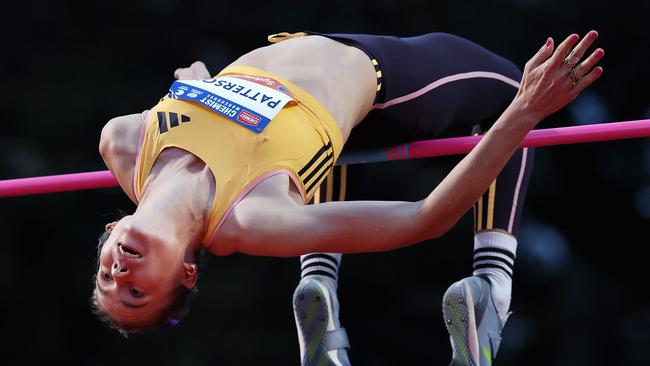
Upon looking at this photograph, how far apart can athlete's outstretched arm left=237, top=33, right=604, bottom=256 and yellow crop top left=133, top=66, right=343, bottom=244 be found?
94 mm

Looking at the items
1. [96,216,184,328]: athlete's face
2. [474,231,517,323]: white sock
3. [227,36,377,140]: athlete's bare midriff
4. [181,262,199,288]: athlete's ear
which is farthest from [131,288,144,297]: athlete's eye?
[474,231,517,323]: white sock

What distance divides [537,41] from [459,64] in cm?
374

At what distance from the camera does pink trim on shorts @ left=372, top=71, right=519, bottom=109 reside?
13.4ft

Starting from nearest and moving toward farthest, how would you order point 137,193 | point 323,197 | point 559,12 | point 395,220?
point 395,220
point 137,193
point 323,197
point 559,12

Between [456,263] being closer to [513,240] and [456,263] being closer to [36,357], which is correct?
[36,357]

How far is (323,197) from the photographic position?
4.40 metres

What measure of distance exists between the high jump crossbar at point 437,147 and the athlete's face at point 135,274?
75cm

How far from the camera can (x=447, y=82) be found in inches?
164

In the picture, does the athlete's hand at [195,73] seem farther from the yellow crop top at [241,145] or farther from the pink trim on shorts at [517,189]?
the pink trim on shorts at [517,189]

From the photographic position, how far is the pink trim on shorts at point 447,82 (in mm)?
4082

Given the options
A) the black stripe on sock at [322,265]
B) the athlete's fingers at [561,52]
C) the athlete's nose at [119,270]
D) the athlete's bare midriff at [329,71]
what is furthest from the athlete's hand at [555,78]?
the black stripe on sock at [322,265]

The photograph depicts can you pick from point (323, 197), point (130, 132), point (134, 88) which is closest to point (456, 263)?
point (134, 88)

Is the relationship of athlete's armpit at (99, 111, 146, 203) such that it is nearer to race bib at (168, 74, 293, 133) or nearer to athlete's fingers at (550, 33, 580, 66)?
race bib at (168, 74, 293, 133)

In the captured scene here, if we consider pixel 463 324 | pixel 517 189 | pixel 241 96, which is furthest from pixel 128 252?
pixel 517 189
